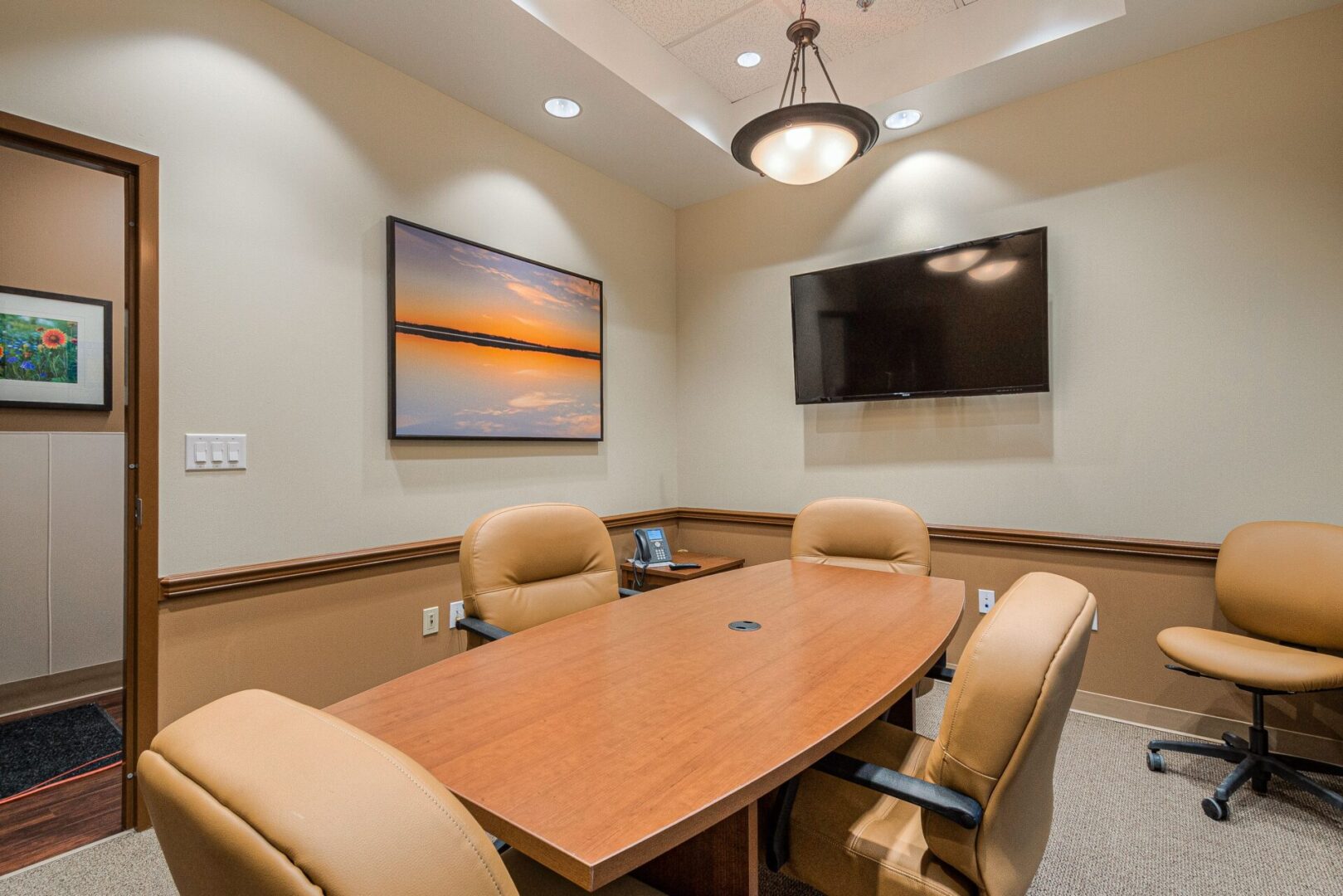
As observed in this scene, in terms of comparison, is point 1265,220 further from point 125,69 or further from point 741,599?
point 125,69

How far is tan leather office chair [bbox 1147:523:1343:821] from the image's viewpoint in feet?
6.60

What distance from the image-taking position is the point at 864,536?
8.29ft

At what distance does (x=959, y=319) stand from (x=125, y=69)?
11.0ft

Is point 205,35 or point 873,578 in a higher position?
point 205,35

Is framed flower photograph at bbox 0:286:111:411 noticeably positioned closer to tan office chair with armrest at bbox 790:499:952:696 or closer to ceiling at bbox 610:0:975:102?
ceiling at bbox 610:0:975:102

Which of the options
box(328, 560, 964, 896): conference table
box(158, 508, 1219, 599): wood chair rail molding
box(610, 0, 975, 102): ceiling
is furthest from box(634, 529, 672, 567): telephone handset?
box(610, 0, 975, 102): ceiling

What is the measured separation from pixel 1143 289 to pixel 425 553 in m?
3.33

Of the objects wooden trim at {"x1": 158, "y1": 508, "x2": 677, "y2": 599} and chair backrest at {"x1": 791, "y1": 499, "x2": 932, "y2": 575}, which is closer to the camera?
wooden trim at {"x1": 158, "y1": 508, "x2": 677, "y2": 599}

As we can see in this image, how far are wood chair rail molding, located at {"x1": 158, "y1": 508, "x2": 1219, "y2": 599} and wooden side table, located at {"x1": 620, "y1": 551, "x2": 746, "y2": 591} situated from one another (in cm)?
36

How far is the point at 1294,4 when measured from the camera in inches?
93.5

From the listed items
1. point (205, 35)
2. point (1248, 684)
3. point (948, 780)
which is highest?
point (205, 35)

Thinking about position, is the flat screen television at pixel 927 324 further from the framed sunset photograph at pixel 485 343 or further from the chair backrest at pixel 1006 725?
the chair backrest at pixel 1006 725

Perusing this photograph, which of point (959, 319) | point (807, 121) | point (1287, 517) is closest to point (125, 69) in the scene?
point (807, 121)

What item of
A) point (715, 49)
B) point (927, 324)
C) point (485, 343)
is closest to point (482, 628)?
point (485, 343)
